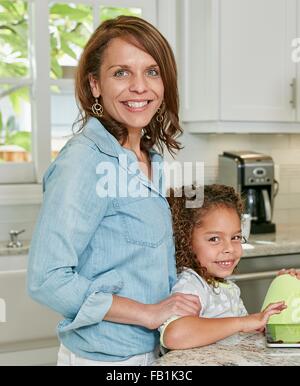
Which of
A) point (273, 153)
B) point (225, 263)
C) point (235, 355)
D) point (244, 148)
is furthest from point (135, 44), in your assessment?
point (273, 153)

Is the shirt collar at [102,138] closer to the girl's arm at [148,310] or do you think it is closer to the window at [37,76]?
the girl's arm at [148,310]

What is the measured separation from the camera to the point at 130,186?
3.50 feet

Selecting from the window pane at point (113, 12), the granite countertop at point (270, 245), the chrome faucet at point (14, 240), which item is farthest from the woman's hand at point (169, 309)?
the window pane at point (113, 12)

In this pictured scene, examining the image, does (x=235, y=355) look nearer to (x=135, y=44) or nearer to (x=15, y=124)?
(x=135, y=44)

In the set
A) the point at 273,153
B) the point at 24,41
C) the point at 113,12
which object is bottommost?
the point at 273,153

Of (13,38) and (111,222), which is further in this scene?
(13,38)

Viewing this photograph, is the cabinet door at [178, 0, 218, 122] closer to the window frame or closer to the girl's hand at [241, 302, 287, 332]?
the window frame

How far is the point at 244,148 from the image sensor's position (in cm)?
299

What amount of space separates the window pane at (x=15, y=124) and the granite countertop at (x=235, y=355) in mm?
1830

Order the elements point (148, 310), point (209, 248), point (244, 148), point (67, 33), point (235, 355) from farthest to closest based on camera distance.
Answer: point (244, 148), point (67, 33), point (209, 248), point (148, 310), point (235, 355)

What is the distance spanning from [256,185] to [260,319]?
5.37 feet

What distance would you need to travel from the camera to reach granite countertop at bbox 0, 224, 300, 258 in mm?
2256

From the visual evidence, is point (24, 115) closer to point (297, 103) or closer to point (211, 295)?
A: point (297, 103)

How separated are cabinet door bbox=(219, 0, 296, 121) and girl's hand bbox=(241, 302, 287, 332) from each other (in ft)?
5.45
